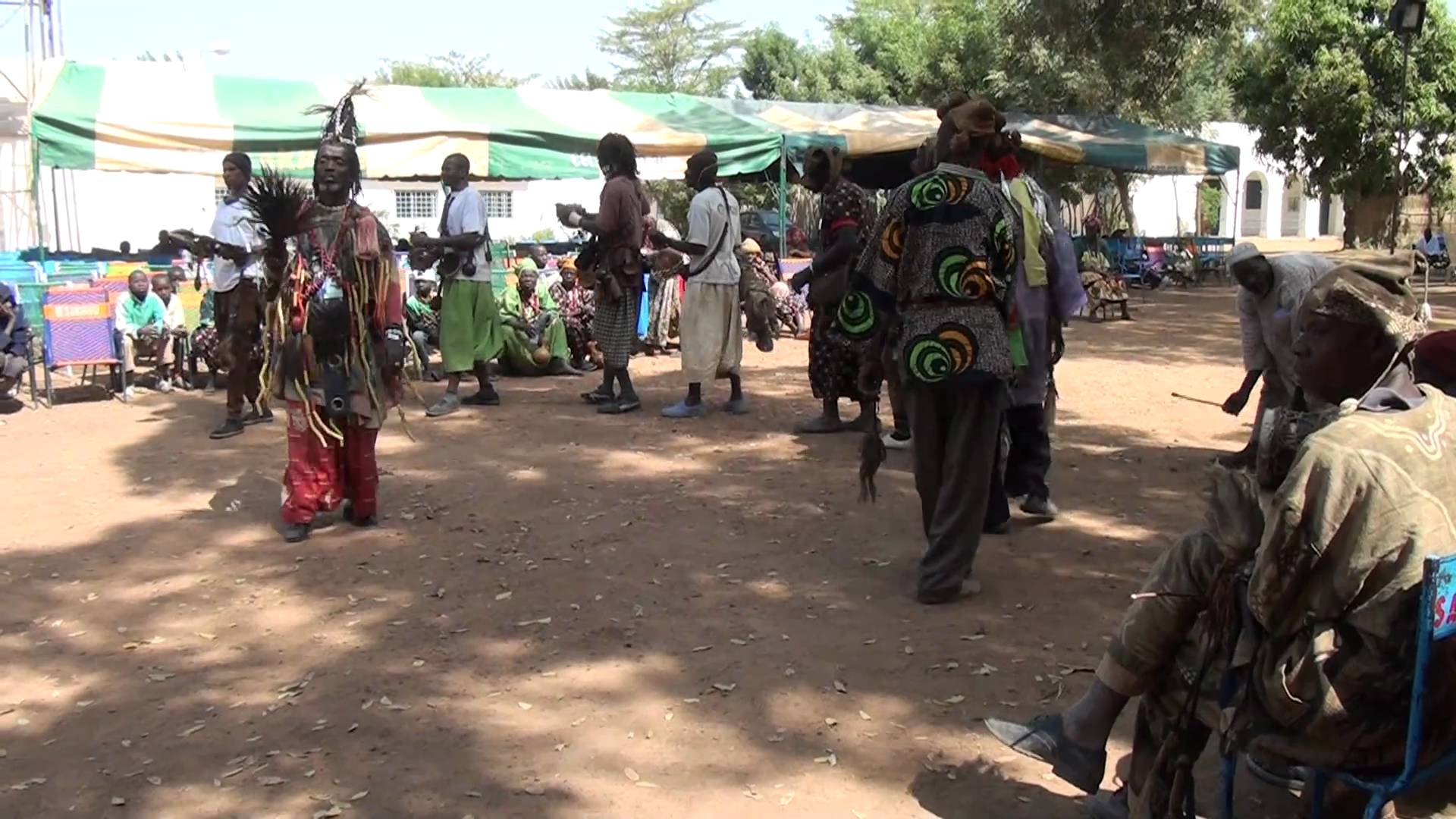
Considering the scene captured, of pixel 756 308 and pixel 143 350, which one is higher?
pixel 756 308

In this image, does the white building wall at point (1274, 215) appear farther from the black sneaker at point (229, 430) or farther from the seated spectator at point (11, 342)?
the black sneaker at point (229, 430)

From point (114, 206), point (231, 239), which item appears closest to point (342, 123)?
point (231, 239)

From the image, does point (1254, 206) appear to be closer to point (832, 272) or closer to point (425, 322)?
point (425, 322)

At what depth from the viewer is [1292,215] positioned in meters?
49.2

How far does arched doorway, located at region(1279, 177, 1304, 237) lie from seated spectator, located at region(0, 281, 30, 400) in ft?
151

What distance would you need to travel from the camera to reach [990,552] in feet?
17.6

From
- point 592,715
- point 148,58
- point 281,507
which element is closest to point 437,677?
point 592,715

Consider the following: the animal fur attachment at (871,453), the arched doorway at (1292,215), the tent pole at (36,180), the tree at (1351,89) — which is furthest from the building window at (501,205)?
the arched doorway at (1292,215)

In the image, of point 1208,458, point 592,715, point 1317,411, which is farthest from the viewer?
point 1208,458

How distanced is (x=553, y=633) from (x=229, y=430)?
15.2 feet

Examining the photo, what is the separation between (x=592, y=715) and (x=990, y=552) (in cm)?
212

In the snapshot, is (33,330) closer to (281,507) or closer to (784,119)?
(281,507)

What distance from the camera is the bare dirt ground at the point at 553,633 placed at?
3.46 m

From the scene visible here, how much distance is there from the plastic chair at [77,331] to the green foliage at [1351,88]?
2155cm
